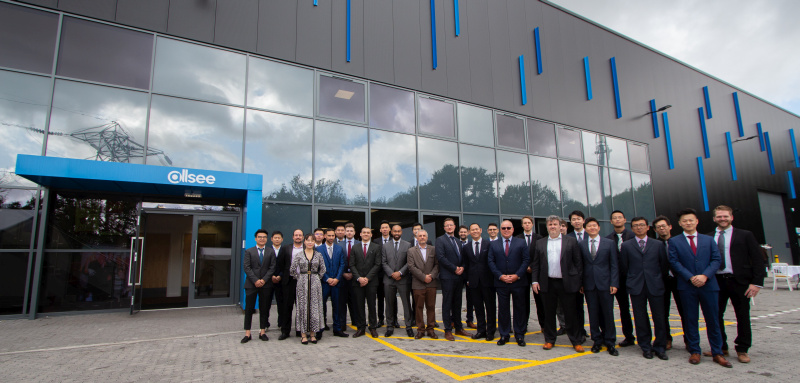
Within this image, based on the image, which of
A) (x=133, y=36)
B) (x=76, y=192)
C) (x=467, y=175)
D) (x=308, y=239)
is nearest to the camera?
(x=308, y=239)

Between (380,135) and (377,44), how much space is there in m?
2.69

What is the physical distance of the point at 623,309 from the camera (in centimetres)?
548

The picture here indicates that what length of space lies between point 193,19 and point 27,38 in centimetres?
318

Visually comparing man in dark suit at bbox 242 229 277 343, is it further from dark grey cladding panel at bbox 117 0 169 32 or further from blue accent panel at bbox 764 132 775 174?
blue accent panel at bbox 764 132 775 174

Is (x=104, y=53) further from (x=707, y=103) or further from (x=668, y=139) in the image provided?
(x=707, y=103)

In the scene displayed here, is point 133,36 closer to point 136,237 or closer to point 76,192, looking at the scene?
point 76,192

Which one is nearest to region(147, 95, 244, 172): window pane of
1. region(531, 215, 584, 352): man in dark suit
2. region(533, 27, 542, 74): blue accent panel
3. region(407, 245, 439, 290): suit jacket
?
region(407, 245, 439, 290): suit jacket

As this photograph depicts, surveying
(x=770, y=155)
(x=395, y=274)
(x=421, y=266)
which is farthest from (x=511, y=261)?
(x=770, y=155)

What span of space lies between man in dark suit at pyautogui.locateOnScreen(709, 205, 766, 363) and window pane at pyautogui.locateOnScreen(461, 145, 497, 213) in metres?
7.90

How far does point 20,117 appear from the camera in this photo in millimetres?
8062

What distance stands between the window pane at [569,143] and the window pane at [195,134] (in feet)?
36.3

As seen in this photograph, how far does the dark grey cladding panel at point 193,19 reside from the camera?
375 inches

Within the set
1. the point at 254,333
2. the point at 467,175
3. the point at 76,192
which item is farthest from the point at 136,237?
the point at 467,175

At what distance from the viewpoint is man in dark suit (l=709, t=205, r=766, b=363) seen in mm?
4648
